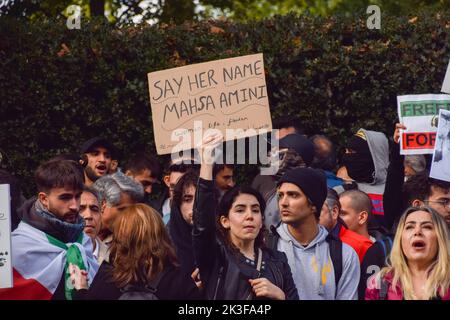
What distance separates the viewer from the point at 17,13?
42.0 feet

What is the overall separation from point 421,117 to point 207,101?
63.4 inches

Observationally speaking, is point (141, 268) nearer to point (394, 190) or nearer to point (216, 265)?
point (216, 265)

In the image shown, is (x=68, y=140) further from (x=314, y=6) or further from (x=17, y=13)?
(x=314, y=6)

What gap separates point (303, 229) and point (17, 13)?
5129mm

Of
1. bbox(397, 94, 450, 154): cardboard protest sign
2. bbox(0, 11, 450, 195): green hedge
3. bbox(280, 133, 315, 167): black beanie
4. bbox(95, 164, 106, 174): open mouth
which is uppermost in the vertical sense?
bbox(0, 11, 450, 195): green hedge

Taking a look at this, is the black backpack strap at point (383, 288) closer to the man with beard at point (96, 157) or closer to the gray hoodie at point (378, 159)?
the gray hoodie at point (378, 159)

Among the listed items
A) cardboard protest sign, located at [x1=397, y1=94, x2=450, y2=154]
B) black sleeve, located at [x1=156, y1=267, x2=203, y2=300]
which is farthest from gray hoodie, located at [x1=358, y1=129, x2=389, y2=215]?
black sleeve, located at [x1=156, y1=267, x2=203, y2=300]

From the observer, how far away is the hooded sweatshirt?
10078 millimetres

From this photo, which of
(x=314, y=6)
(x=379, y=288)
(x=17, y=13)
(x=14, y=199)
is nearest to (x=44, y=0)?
(x=17, y=13)

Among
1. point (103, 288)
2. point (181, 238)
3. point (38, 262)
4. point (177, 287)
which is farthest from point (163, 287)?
point (181, 238)

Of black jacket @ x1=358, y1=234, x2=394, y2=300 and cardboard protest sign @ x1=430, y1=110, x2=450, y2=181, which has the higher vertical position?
cardboard protest sign @ x1=430, y1=110, x2=450, y2=181

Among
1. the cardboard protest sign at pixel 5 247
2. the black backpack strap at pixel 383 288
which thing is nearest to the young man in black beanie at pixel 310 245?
the black backpack strap at pixel 383 288

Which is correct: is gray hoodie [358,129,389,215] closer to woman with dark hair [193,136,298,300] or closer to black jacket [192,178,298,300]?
woman with dark hair [193,136,298,300]

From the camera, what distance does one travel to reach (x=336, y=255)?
8.65 meters
